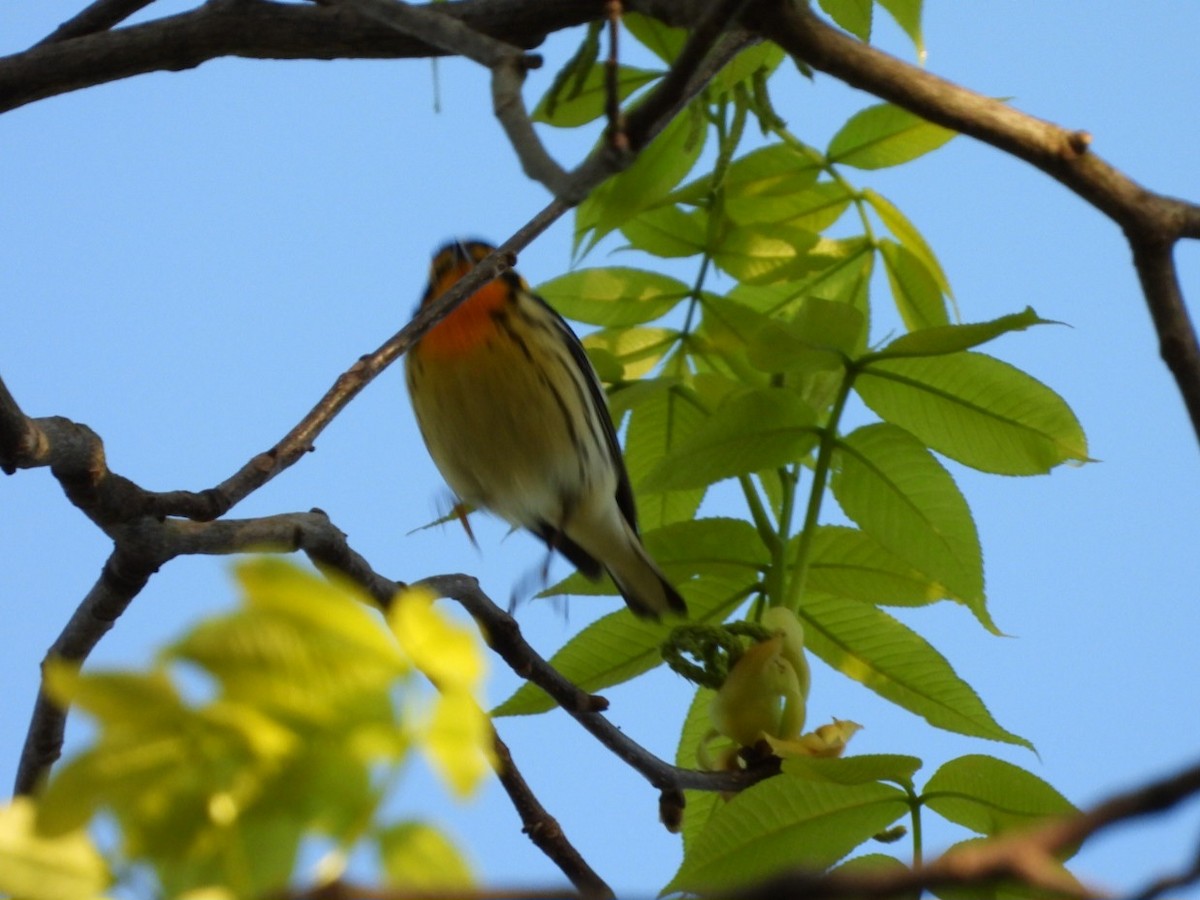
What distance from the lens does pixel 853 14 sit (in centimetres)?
171

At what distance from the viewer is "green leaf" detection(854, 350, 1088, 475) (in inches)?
71.2

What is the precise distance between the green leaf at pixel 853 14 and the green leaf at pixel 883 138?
1.68 ft

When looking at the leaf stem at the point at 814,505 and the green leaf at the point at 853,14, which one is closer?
the green leaf at the point at 853,14

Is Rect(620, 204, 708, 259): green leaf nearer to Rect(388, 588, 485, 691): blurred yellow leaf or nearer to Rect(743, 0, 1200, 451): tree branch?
Rect(743, 0, 1200, 451): tree branch

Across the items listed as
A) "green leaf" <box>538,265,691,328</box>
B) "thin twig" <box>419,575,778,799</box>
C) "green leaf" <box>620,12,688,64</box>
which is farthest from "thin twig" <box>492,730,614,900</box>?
"green leaf" <box>620,12,688,64</box>

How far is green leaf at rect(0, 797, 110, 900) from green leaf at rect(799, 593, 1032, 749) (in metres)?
1.33

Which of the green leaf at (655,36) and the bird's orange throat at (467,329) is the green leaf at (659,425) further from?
the bird's orange throat at (467,329)

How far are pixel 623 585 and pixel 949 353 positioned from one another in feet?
2.31

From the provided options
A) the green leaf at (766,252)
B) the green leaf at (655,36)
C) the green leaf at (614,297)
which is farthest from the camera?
the green leaf at (614,297)

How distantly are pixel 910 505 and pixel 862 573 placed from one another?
162 millimetres

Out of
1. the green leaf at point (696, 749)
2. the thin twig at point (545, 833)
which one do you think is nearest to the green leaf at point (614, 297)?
the green leaf at point (696, 749)

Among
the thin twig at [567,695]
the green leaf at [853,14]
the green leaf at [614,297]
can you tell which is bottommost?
the thin twig at [567,695]

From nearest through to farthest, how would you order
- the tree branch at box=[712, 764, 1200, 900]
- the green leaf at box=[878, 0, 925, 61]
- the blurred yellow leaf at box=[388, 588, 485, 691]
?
the tree branch at box=[712, 764, 1200, 900] → the blurred yellow leaf at box=[388, 588, 485, 691] → the green leaf at box=[878, 0, 925, 61]

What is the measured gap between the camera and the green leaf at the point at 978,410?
181cm
